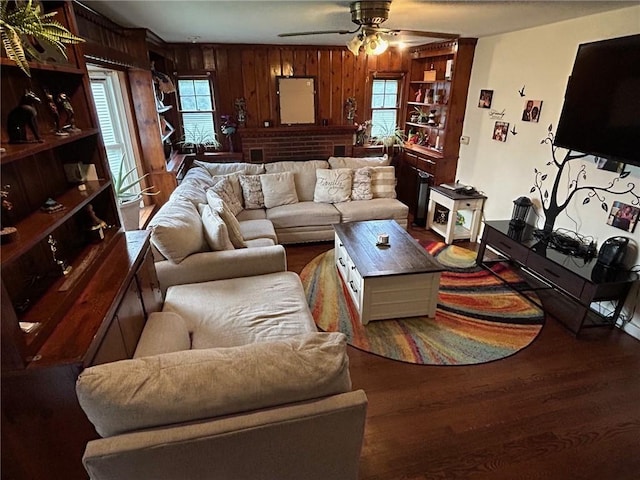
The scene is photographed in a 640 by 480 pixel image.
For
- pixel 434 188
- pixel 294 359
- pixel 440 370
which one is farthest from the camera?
pixel 434 188

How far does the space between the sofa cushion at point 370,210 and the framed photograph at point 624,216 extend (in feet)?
6.39

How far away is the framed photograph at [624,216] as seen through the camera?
2.61 m

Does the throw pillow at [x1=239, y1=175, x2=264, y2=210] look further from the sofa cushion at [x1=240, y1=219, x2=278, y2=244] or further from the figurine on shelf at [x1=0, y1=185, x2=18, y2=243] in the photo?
the figurine on shelf at [x1=0, y1=185, x2=18, y2=243]

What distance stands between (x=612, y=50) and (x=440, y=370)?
2.51m

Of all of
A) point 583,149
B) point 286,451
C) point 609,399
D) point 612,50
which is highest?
point 612,50

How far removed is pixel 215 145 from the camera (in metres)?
5.10

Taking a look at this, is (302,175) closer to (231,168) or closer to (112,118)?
(231,168)

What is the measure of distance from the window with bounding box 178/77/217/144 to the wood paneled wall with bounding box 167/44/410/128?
150 millimetres

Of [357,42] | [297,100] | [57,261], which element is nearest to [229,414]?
[57,261]

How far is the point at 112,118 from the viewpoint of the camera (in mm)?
3258

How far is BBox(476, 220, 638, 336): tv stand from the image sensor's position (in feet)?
8.29

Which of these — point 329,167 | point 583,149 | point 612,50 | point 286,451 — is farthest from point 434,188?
point 286,451

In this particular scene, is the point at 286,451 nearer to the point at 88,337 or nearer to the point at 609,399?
the point at 88,337

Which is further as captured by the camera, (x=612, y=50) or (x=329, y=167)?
(x=329, y=167)
